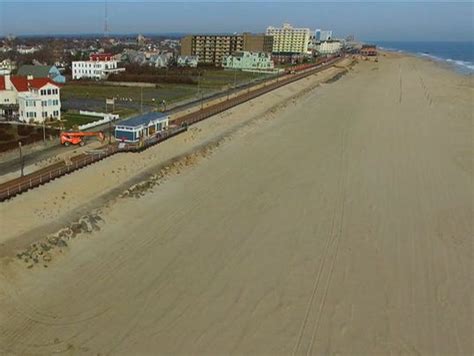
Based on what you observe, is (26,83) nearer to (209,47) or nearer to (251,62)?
(251,62)

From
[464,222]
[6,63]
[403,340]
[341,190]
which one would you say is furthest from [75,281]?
[6,63]

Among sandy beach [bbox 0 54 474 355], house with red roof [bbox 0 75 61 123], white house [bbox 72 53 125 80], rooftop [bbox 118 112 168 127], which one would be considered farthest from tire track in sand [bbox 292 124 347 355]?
white house [bbox 72 53 125 80]

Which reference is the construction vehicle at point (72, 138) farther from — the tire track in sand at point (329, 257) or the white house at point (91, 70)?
the white house at point (91, 70)

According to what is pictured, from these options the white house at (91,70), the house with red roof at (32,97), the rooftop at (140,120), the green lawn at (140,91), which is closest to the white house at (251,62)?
the green lawn at (140,91)

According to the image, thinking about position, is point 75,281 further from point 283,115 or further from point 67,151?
point 283,115

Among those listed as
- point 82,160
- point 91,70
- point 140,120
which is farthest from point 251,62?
point 82,160
